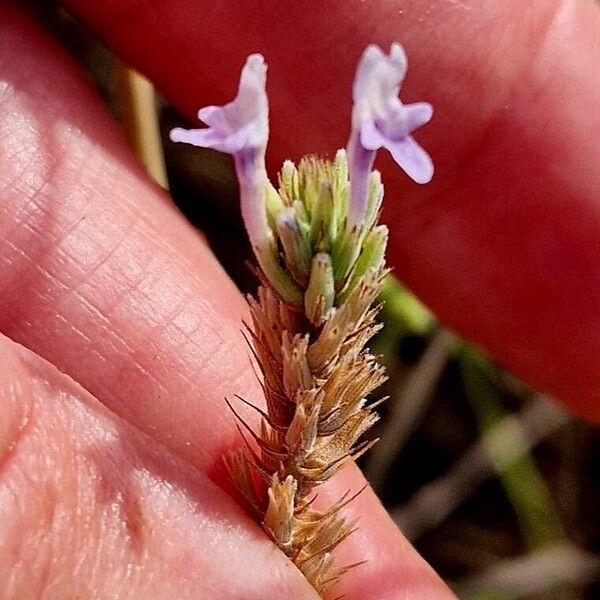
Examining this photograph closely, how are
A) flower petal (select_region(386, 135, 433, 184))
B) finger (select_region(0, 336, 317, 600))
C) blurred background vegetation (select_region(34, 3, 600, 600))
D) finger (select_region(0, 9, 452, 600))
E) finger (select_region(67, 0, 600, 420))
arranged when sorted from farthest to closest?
blurred background vegetation (select_region(34, 3, 600, 600))
finger (select_region(67, 0, 600, 420))
finger (select_region(0, 9, 452, 600))
finger (select_region(0, 336, 317, 600))
flower petal (select_region(386, 135, 433, 184))

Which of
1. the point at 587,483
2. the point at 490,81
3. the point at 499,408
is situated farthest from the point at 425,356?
the point at 490,81

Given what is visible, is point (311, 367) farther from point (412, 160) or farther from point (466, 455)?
point (466, 455)

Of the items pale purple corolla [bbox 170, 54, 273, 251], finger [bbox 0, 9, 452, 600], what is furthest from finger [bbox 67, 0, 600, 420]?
pale purple corolla [bbox 170, 54, 273, 251]

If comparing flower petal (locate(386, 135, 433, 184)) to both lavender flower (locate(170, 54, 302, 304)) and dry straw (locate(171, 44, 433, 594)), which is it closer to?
dry straw (locate(171, 44, 433, 594))

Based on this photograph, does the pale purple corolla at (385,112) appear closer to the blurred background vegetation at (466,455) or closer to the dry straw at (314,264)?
the dry straw at (314,264)

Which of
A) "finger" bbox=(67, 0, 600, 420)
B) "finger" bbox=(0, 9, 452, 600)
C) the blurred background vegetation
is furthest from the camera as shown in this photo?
the blurred background vegetation
